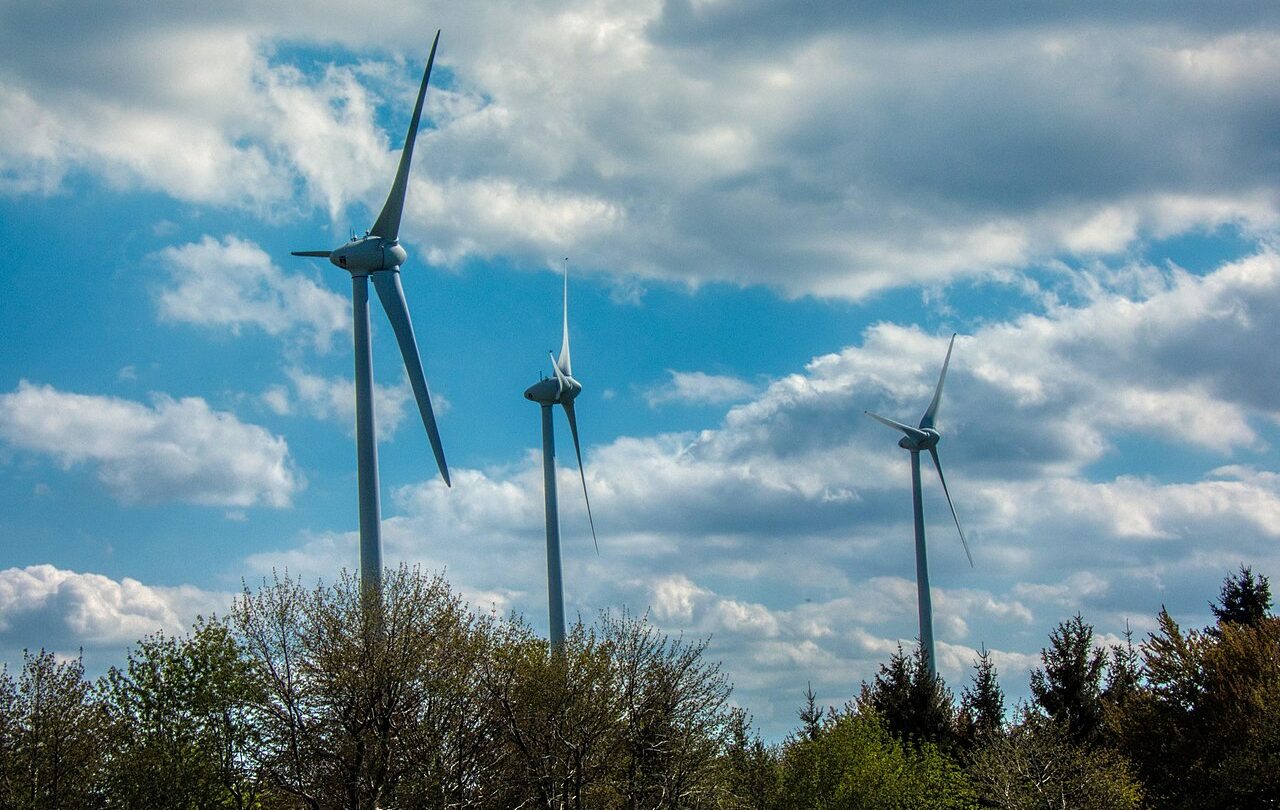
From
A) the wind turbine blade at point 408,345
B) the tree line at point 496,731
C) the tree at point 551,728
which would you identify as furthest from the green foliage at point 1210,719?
the wind turbine blade at point 408,345

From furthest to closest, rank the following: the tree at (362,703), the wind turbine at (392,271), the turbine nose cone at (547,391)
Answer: the turbine nose cone at (547,391) → the wind turbine at (392,271) → the tree at (362,703)

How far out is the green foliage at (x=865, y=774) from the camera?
6806cm

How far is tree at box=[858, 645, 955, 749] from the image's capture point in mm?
79188

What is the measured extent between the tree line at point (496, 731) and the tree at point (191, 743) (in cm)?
11

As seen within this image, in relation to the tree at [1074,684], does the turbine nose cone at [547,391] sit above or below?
above

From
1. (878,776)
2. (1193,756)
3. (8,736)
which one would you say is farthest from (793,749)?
(8,736)

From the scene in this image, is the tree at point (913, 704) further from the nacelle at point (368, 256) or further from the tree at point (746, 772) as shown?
the nacelle at point (368, 256)

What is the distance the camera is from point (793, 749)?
75312mm

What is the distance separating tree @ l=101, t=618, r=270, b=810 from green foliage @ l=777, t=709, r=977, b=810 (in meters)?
27.3

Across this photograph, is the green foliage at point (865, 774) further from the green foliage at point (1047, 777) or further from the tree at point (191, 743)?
the tree at point (191, 743)

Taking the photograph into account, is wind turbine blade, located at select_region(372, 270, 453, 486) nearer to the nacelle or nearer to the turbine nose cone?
the nacelle

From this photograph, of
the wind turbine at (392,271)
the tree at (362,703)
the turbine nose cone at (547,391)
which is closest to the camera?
the tree at (362,703)

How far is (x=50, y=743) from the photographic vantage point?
53.2 m

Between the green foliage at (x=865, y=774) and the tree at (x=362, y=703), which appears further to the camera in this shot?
the green foliage at (x=865, y=774)
